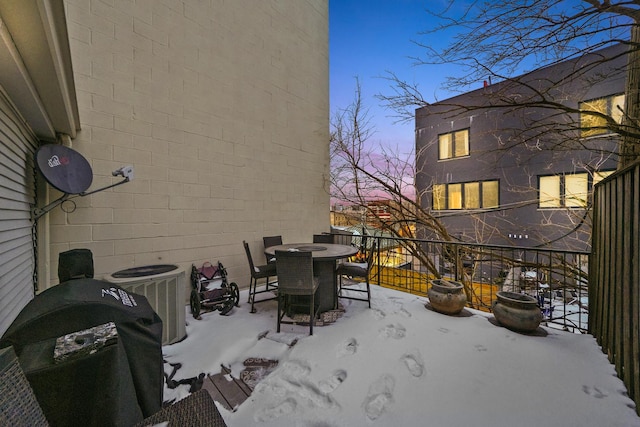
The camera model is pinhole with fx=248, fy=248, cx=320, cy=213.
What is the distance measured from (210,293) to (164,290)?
99 cm

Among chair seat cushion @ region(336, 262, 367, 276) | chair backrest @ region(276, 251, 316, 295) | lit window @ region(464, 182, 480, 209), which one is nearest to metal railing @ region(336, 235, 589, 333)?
chair seat cushion @ region(336, 262, 367, 276)

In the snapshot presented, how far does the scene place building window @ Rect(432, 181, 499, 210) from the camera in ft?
26.0

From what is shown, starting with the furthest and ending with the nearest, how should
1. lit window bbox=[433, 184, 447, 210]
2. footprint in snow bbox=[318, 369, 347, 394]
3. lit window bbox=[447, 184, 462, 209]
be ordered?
lit window bbox=[433, 184, 447, 210] → lit window bbox=[447, 184, 462, 209] → footprint in snow bbox=[318, 369, 347, 394]

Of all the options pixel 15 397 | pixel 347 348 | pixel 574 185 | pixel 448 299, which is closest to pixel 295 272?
pixel 347 348

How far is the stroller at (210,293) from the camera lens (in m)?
3.13

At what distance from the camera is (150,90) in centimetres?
315

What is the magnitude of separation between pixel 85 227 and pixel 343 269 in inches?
120

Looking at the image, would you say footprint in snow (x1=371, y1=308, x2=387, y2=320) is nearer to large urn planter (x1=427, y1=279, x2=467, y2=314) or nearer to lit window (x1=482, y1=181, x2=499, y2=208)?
large urn planter (x1=427, y1=279, x2=467, y2=314)

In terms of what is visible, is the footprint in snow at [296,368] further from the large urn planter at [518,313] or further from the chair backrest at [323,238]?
the chair backrest at [323,238]

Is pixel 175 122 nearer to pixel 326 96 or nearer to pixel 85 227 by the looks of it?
pixel 85 227

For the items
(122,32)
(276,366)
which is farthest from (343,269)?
(122,32)

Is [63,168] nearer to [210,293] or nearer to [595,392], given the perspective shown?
[210,293]

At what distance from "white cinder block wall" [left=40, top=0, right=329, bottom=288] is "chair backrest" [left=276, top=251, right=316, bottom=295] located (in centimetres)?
159

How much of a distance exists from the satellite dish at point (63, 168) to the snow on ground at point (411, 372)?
1.76 metres
